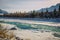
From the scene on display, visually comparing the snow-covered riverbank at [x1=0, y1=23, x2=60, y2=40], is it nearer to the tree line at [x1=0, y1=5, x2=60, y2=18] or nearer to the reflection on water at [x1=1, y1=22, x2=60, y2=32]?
the reflection on water at [x1=1, y1=22, x2=60, y2=32]

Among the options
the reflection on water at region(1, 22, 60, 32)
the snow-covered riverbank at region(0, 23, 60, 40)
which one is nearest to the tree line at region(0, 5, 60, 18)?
the reflection on water at region(1, 22, 60, 32)

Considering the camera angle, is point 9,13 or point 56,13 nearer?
point 56,13

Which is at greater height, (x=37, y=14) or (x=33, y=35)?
(x=37, y=14)

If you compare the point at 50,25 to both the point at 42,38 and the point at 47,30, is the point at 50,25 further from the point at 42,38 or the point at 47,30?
the point at 42,38

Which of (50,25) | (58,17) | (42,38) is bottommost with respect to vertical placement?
(42,38)

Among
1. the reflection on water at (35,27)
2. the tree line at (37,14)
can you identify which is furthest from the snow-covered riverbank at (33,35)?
the tree line at (37,14)

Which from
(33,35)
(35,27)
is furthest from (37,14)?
(33,35)

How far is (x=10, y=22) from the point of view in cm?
211

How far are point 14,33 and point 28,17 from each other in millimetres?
355

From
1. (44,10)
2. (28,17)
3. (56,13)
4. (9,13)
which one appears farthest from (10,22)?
(56,13)

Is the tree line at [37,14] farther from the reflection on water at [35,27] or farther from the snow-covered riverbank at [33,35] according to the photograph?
the snow-covered riverbank at [33,35]

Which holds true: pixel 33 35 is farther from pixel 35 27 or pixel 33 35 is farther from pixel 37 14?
pixel 37 14

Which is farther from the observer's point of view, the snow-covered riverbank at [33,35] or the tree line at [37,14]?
the tree line at [37,14]

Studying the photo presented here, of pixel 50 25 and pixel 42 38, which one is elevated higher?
pixel 50 25
